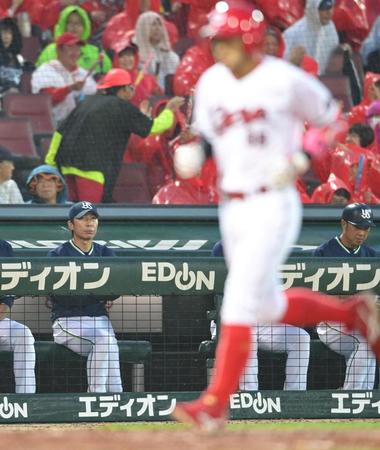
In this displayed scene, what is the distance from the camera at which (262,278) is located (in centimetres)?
557

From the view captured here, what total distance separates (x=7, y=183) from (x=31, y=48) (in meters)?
3.42

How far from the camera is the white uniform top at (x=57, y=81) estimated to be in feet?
39.5

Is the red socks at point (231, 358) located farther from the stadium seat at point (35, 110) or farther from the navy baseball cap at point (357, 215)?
the stadium seat at point (35, 110)

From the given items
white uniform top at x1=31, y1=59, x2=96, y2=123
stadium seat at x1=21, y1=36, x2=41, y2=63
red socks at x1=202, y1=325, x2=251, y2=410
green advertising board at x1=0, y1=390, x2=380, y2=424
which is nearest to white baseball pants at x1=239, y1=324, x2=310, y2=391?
green advertising board at x1=0, y1=390, x2=380, y2=424

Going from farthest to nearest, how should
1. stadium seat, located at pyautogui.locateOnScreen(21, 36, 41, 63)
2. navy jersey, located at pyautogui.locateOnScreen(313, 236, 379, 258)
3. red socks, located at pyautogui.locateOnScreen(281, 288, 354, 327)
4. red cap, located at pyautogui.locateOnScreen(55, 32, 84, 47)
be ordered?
stadium seat, located at pyautogui.locateOnScreen(21, 36, 41, 63), red cap, located at pyautogui.locateOnScreen(55, 32, 84, 47), navy jersey, located at pyautogui.locateOnScreen(313, 236, 379, 258), red socks, located at pyautogui.locateOnScreen(281, 288, 354, 327)

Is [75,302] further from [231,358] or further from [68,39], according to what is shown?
[68,39]

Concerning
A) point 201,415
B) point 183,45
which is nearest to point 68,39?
point 183,45

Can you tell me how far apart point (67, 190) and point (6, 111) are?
1.91 meters

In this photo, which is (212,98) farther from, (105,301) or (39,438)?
(105,301)

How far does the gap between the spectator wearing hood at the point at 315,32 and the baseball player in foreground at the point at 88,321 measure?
4.60 meters

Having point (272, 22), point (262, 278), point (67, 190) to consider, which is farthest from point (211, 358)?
point (272, 22)

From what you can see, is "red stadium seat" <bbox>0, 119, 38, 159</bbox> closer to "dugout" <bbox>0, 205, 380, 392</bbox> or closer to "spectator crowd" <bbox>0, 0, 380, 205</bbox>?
"spectator crowd" <bbox>0, 0, 380, 205</bbox>

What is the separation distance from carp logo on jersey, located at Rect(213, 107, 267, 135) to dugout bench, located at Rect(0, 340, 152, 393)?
2915 mm

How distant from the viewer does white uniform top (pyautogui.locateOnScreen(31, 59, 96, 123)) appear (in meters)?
12.1
